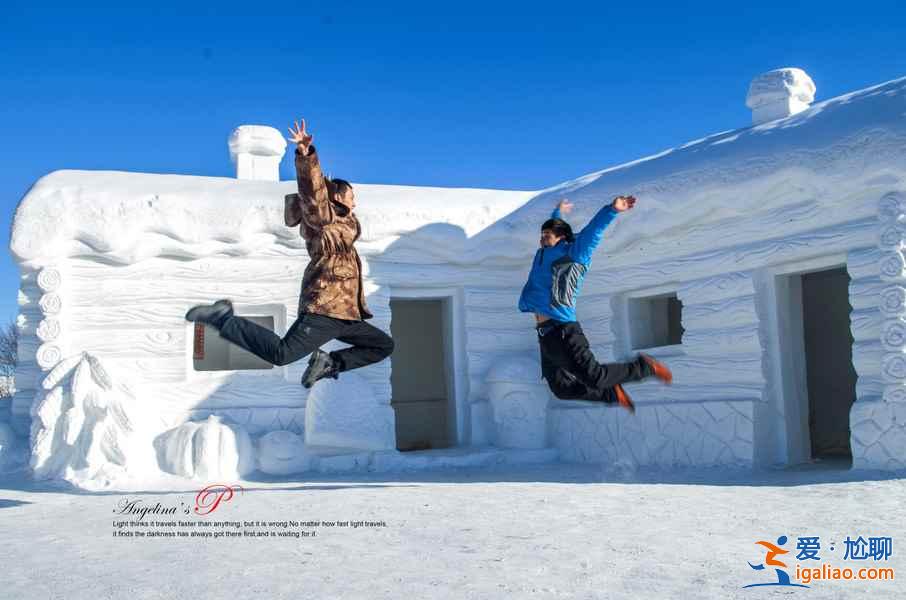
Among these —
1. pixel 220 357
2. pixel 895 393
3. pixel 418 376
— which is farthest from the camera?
pixel 220 357

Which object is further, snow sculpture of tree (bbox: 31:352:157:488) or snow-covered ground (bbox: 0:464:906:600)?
snow sculpture of tree (bbox: 31:352:157:488)

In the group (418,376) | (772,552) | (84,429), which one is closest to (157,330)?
(84,429)

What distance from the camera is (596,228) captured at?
5.66 m

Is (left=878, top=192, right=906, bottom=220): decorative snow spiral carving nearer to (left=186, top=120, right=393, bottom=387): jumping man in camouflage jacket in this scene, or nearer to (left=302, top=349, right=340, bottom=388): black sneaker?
(left=186, top=120, right=393, bottom=387): jumping man in camouflage jacket

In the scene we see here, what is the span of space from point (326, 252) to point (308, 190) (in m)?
0.41

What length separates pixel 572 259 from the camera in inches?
229

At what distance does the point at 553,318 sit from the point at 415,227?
18.5 ft

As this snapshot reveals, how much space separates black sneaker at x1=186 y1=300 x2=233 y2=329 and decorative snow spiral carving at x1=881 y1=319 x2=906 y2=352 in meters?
5.65

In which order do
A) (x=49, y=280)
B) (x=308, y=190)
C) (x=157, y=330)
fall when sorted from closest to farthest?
(x=308, y=190)
(x=49, y=280)
(x=157, y=330)

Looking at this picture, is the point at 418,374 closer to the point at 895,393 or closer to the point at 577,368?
the point at 895,393

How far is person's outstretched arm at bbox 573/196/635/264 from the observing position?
5508 mm

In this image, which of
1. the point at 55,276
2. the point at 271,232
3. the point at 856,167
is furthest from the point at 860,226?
the point at 55,276

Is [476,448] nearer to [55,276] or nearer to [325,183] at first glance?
[55,276]

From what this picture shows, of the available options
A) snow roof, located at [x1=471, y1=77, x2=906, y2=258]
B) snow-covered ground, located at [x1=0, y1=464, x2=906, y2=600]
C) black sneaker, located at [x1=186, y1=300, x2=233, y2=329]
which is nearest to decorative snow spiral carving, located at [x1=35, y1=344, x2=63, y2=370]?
snow-covered ground, located at [x1=0, y1=464, x2=906, y2=600]
